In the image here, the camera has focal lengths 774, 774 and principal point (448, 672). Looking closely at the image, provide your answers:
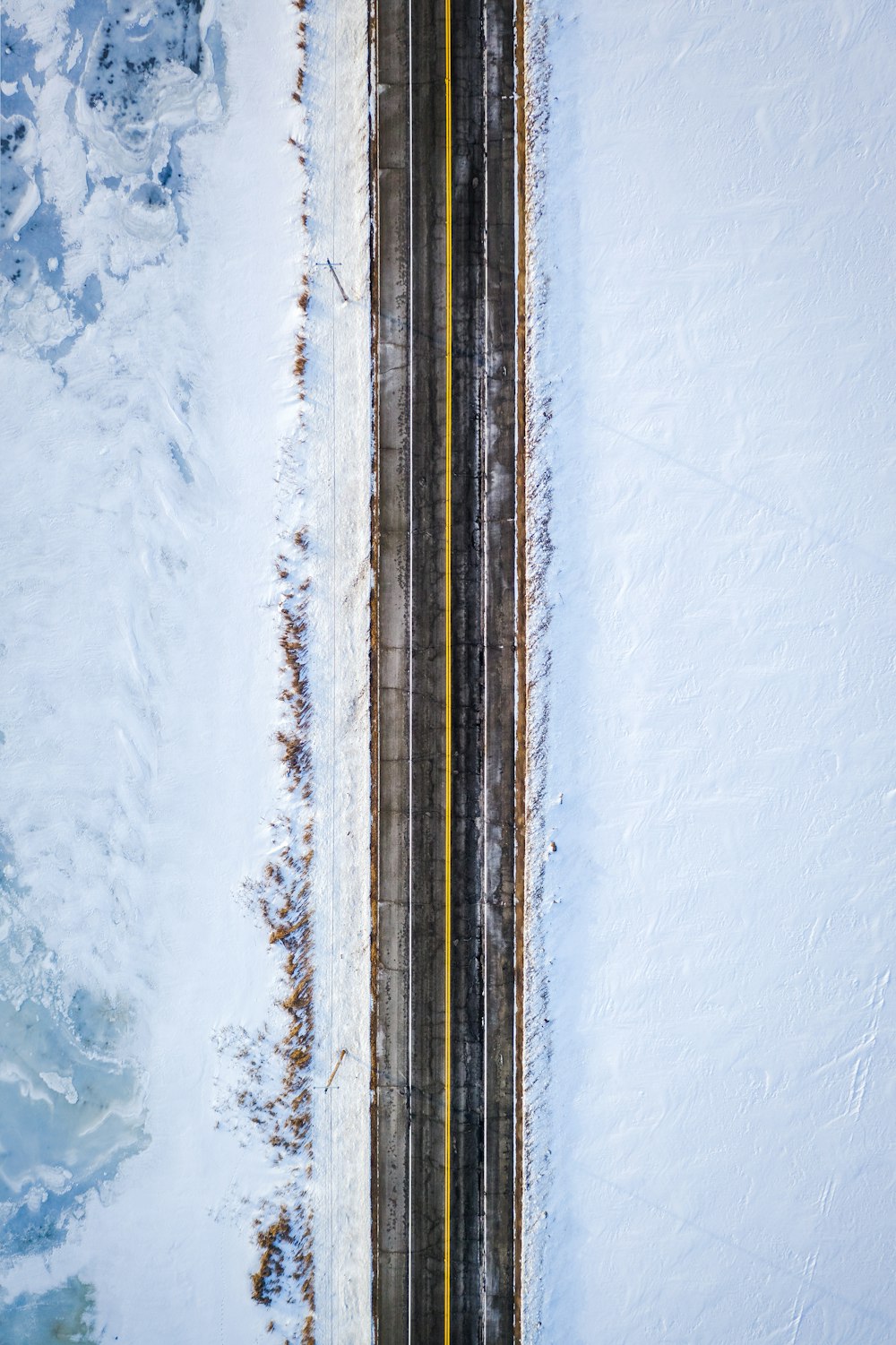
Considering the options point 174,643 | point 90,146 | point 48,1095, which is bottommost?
point 48,1095

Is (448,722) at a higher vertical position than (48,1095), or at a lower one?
higher

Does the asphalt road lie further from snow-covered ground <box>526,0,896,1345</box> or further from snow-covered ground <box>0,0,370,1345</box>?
snow-covered ground <box>526,0,896,1345</box>

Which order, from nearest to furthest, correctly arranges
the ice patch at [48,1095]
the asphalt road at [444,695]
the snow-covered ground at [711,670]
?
the snow-covered ground at [711,670]
the asphalt road at [444,695]
the ice patch at [48,1095]

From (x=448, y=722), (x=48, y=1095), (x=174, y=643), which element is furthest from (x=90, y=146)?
(x=48, y=1095)

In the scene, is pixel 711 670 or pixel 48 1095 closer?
pixel 711 670

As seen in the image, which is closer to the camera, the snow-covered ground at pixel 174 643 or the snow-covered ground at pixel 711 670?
the snow-covered ground at pixel 711 670

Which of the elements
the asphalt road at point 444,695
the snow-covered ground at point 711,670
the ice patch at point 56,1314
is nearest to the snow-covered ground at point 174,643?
the ice patch at point 56,1314

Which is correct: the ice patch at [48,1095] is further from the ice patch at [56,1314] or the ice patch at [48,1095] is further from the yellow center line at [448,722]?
the yellow center line at [448,722]

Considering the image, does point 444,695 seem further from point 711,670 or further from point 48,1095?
point 48,1095
